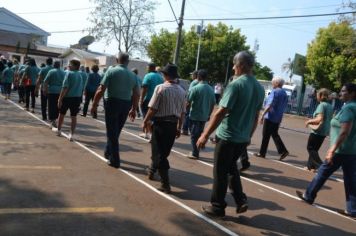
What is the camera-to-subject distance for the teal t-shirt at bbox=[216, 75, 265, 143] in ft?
18.2

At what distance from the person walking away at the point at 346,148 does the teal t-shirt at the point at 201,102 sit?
362cm

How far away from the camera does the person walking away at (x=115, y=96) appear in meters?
8.05

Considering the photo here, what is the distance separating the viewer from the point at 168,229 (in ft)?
17.4

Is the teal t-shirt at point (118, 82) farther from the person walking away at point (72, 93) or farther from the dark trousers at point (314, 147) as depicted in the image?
the dark trousers at point (314, 147)

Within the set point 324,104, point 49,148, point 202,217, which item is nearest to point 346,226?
point 202,217

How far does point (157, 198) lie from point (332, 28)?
37.3 meters

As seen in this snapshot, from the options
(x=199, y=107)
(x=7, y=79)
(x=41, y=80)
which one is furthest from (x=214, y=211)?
(x=7, y=79)

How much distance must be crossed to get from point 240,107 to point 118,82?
119 inches

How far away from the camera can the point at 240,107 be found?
5645 millimetres

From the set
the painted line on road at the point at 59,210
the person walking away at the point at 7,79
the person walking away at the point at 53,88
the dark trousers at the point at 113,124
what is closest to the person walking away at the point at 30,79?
the person walking away at the point at 53,88

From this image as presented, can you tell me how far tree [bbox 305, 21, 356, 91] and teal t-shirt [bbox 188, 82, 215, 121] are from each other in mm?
28721

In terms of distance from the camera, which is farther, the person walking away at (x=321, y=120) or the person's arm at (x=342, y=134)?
the person walking away at (x=321, y=120)

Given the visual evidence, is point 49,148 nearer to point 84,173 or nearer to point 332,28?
point 84,173

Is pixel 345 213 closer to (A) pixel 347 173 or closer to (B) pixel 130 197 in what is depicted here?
(A) pixel 347 173
